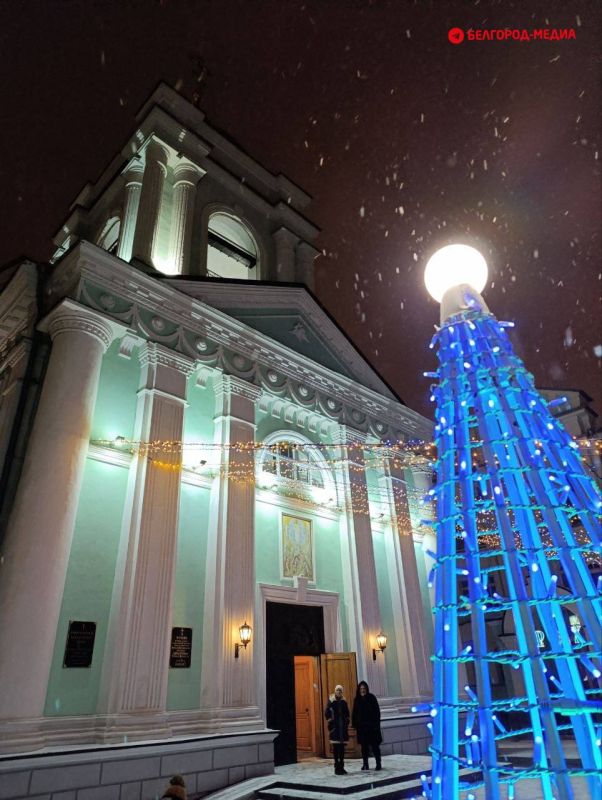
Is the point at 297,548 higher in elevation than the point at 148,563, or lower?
higher

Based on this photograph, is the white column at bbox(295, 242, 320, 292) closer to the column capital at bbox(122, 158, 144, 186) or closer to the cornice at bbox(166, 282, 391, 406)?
the cornice at bbox(166, 282, 391, 406)

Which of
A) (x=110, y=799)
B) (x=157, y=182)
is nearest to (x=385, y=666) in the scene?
(x=110, y=799)

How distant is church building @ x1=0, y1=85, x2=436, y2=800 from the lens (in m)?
8.53

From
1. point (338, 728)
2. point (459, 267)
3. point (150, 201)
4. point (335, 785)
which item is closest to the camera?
point (459, 267)

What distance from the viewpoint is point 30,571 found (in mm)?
8422

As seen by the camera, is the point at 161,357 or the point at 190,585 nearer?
the point at 190,585

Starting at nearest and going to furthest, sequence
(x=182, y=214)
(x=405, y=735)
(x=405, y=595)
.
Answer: (x=405, y=735) → (x=405, y=595) → (x=182, y=214)

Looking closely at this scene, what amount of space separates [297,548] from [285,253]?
1009 centimetres

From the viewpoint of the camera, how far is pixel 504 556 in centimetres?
345

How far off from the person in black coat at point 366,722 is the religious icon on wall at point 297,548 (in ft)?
11.4

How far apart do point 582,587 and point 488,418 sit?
131 cm

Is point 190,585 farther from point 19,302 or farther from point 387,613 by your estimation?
point 19,302

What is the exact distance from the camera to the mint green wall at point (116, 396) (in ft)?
36.0

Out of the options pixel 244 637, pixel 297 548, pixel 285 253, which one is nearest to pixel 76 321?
pixel 244 637
